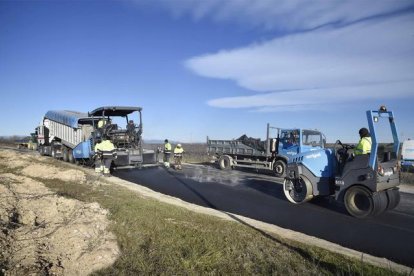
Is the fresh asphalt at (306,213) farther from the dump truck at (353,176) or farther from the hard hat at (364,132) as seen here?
the hard hat at (364,132)

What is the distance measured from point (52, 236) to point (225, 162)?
565 inches

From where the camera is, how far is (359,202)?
8.55 metres

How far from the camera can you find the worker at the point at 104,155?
49.0 ft

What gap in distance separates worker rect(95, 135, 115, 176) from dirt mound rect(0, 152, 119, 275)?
5.41 meters

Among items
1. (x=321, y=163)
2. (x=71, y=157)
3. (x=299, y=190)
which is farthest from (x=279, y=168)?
(x=71, y=157)

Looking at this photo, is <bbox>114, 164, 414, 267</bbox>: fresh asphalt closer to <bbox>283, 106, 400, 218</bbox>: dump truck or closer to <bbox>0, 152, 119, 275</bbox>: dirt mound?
<bbox>283, 106, 400, 218</bbox>: dump truck

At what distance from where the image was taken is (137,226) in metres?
6.76

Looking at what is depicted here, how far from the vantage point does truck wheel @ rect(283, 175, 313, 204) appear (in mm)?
9523

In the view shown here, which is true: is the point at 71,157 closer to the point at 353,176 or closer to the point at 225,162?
the point at 225,162

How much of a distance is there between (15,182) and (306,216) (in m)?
9.44

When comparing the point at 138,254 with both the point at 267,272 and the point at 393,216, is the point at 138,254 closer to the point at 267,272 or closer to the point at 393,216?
the point at 267,272

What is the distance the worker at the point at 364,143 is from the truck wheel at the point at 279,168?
7906mm

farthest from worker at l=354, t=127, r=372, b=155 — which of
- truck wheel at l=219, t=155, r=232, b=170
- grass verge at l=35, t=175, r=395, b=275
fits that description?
truck wheel at l=219, t=155, r=232, b=170

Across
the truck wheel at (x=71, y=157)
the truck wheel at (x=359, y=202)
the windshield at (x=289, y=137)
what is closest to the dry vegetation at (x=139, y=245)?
the truck wheel at (x=359, y=202)
